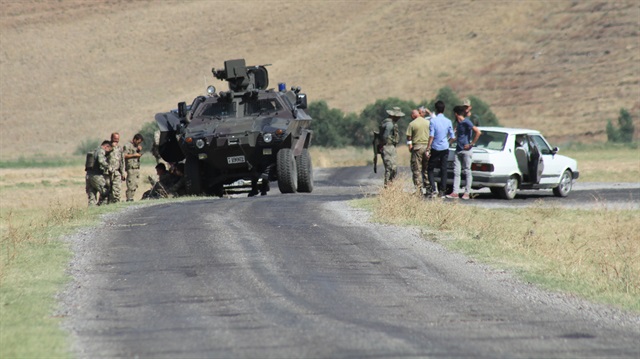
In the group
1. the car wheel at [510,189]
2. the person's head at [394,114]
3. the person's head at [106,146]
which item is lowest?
the car wheel at [510,189]

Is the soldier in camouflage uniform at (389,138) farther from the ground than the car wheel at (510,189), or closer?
farther from the ground

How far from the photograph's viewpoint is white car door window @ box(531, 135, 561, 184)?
24078 mm

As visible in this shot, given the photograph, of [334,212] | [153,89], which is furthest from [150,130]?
[334,212]

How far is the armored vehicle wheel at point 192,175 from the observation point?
23500 millimetres

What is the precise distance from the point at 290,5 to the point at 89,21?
61.0ft

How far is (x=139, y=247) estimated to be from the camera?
43.8ft

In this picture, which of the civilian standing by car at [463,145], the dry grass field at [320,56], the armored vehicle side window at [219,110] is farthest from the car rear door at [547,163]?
the dry grass field at [320,56]

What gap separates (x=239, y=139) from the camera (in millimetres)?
22641

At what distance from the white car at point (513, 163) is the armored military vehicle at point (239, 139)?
3395 mm

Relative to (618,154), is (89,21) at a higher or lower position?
higher

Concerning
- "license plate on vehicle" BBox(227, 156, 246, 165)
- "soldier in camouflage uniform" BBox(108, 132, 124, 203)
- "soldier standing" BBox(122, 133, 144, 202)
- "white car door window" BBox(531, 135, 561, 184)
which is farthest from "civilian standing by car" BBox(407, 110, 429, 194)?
"soldier standing" BBox(122, 133, 144, 202)

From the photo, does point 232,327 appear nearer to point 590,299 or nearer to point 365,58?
point 590,299

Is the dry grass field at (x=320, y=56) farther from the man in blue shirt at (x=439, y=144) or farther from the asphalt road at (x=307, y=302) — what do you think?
the asphalt road at (x=307, y=302)

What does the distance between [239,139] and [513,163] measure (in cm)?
544
